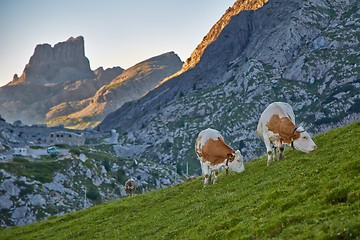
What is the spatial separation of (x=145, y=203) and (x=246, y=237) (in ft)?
85.8

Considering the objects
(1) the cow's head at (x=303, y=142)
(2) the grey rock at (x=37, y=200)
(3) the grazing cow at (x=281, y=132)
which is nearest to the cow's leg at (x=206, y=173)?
(3) the grazing cow at (x=281, y=132)

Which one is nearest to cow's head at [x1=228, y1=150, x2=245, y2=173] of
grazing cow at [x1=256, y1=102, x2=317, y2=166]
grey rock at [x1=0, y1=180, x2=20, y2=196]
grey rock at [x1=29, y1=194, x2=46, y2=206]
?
grazing cow at [x1=256, y1=102, x2=317, y2=166]

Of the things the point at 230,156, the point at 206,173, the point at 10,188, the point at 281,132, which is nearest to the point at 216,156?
the point at 230,156

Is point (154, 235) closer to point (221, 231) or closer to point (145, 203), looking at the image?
point (221, 231)

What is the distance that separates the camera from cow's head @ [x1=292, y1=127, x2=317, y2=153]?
127 feet

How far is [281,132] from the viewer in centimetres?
4012

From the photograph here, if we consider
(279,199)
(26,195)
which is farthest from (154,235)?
(26,195)

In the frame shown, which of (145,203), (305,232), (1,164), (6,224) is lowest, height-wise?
(305,232)

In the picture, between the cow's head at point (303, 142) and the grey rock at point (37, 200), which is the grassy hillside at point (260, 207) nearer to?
the cow's head at point (303, 142)

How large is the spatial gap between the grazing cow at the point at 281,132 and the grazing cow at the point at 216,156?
10.5ft

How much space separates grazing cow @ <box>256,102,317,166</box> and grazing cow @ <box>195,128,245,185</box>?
3.19m

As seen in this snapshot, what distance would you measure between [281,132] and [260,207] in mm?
15009

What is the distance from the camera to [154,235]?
32.3 m

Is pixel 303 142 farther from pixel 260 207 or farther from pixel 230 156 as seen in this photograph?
pixel 260 207
